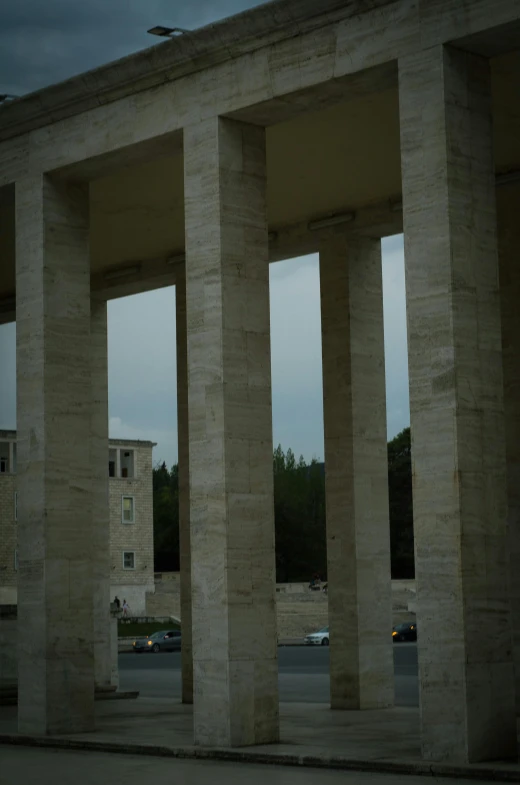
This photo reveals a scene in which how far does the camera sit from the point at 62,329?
22.4 meters

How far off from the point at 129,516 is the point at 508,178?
7608 centimetres

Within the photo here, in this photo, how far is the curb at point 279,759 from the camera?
15.4 meters

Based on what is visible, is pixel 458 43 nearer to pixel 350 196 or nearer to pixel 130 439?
pixel 350 196

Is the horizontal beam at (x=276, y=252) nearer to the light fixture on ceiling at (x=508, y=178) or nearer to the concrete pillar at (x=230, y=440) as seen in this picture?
the light fixture on ceiling at (x=508, y=178)

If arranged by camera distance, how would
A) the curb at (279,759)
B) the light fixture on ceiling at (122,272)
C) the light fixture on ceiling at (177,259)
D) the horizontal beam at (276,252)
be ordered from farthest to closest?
the light fixture on ceiling at (122,272), the light fixture on ceiling at (177,259), the horizontal beam at (276,252), the curb at (279,759)

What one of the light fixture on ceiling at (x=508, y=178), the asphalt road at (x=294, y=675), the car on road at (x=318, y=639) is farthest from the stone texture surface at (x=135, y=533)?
the light fixture on ceiling at (x=508, y=178)

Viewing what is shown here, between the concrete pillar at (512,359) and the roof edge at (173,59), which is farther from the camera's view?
the concrete pillar at (512,359)

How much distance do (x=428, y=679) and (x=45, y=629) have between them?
7590 millimetres

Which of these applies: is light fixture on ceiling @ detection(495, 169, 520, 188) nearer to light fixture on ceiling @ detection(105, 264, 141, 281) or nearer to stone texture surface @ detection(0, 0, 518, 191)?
stone texture surface @ detection(0, 0, 518, 191)

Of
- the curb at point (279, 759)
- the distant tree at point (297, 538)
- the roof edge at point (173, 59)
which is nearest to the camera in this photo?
the curb at point (279, 759)

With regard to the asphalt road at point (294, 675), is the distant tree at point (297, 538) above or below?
above

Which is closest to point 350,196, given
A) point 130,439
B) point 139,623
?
point 139,623

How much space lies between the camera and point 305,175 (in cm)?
2470

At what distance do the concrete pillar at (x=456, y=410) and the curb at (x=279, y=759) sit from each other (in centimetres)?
33
